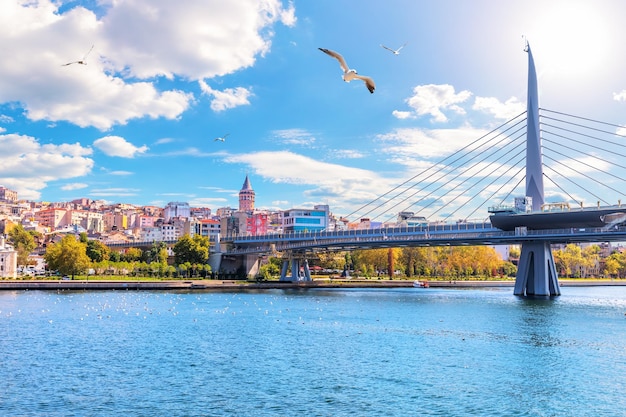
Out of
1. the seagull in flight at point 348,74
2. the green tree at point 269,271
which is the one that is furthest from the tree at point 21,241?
the seagull in flight at point 348,74

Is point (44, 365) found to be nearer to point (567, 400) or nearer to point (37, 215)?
point (567, 400)

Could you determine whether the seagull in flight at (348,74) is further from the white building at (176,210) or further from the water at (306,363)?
the white building at (176,210)

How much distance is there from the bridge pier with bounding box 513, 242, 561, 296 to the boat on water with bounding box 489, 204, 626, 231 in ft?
7.63

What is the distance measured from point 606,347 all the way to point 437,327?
27.3 feet

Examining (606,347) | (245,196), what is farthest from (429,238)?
(245,196)

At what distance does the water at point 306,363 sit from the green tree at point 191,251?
124ft

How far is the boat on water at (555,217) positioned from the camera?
46.5 metres

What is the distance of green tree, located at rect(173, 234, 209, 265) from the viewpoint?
76875mm

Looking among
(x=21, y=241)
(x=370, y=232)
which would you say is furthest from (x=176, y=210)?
(x=370, y=232)

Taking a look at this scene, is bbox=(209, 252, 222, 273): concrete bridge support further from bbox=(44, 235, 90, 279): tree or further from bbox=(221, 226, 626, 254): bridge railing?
bbox=(44, 235, 90, 279): tree

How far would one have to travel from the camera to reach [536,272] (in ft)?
179

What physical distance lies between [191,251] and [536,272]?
40077mm

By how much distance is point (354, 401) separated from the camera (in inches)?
664

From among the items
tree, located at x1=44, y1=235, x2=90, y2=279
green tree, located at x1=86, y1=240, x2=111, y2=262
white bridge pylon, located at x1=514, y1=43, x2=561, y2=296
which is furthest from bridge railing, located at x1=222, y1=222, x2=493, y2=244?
tree, located at x1=44, y1=235, x2=90, y2=279
